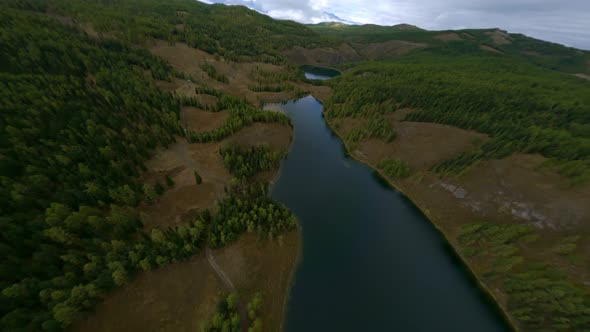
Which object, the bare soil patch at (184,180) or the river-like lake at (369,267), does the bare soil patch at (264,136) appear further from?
the river-like lake at (369,267)

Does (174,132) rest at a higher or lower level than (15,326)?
higher

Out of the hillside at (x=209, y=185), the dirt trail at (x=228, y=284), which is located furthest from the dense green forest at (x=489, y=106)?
the dirt trail at (x=228, y=284)

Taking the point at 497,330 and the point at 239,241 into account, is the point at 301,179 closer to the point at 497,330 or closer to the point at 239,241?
the point at 239,241

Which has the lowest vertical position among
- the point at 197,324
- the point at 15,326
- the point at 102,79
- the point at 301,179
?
the point at 197,324

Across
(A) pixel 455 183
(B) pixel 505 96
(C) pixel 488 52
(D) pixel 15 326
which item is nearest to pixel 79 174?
(D) pixel 15 326

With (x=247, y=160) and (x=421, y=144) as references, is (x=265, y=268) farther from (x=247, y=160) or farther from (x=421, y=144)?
(x=421, y=144)

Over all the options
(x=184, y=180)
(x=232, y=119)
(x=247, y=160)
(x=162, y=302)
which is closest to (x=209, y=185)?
(x=184, y=180)
